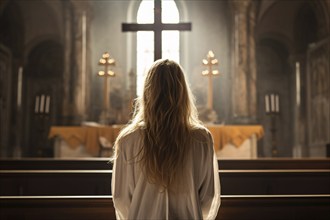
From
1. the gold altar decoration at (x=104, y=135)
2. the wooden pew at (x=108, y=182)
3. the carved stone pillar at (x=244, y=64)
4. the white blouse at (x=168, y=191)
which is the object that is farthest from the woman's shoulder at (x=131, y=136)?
the carved stone pillar at (x=244, y=64)

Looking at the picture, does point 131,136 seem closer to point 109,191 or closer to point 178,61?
point 109,191

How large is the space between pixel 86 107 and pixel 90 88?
95 centimetres

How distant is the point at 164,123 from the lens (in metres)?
2.58

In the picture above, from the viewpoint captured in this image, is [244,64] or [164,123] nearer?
[164,123]

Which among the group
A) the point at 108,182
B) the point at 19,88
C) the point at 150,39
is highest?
the point at 150,39

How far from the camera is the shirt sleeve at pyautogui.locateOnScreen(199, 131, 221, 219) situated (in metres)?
2.62

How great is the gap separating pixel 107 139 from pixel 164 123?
9746mm

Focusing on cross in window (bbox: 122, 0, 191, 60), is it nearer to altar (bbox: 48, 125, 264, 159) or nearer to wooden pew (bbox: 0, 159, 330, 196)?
wooden pew (bbox: 0, 159, 330, 196)

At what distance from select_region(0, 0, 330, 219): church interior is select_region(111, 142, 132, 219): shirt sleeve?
8.03 meters

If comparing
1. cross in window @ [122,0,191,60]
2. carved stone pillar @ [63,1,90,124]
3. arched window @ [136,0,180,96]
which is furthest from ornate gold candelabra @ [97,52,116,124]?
cross in window @ [122,0,191,60]

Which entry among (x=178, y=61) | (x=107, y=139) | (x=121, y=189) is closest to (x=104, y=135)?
(x=107, y=139)

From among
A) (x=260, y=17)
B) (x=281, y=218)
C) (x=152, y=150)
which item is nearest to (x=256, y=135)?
(x=260, y=17)

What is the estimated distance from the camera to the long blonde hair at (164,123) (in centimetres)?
255

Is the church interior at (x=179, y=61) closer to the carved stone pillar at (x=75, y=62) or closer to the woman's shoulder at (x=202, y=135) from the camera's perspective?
the carved stone pillar at (x=75, y=62)
